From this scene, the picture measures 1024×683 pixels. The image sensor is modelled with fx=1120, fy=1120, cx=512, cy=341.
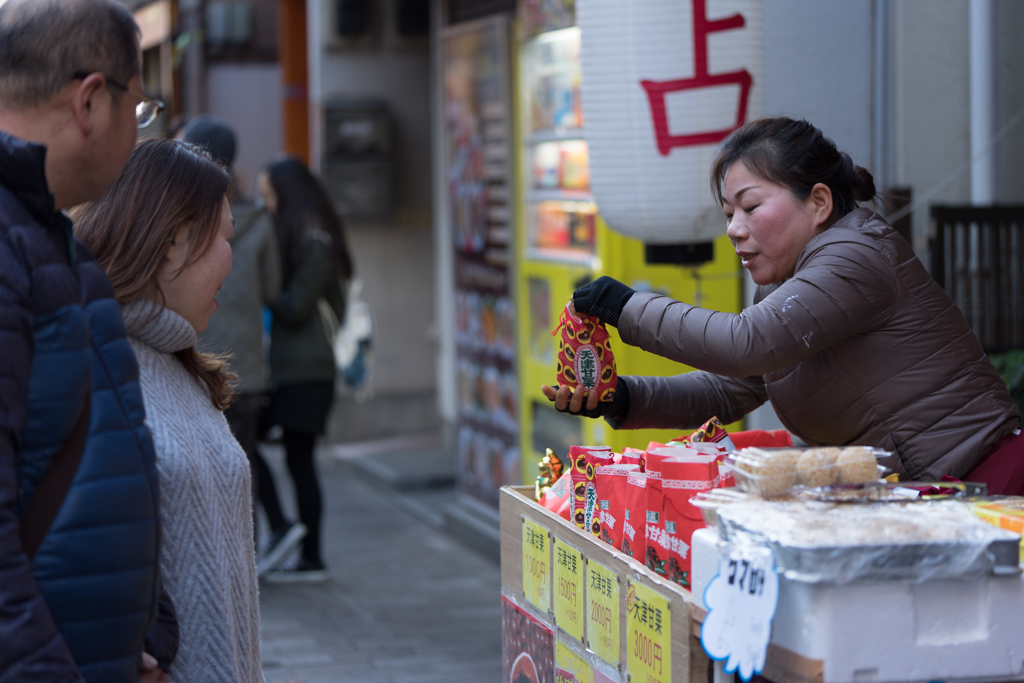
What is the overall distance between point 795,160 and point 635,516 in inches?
29.9

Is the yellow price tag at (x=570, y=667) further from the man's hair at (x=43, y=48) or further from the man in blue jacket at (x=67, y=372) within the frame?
the man's hair at (x=43, y=48)

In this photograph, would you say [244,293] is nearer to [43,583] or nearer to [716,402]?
[716,402]

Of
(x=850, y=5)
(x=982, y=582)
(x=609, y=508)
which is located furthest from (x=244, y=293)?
(x=982, y=582)

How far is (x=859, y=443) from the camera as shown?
2.19m

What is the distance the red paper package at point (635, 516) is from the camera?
79.7 inches

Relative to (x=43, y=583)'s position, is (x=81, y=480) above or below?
above

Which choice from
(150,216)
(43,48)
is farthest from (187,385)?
(43,48)

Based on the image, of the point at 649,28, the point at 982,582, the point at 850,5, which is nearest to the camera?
the point at 982,582

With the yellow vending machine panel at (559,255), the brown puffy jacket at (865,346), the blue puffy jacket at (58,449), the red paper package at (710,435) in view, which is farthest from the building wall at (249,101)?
the blue puffy jacket at (58,449)

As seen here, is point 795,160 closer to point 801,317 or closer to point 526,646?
point 801,317

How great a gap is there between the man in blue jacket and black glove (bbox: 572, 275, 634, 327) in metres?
0.98

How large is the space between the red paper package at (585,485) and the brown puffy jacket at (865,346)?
0.29 m

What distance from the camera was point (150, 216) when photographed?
2.01 meters

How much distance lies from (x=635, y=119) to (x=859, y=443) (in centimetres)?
176
